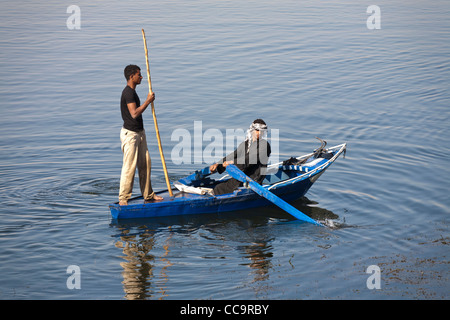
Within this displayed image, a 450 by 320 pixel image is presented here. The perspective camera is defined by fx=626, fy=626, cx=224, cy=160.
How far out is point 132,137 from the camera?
33.9 ft

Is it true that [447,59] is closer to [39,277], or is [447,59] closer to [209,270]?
[209,270]

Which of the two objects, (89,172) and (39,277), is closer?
(39,277)

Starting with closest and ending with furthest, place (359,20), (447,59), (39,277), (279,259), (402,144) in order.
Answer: (39,277)
(279,259)
(402,144)
(447,59)
(359,20)

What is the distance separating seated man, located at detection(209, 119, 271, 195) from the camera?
1123 centimetres

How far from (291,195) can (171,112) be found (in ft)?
21.6

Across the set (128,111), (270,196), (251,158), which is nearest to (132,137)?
(128,111)

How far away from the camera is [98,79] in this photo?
20.7m

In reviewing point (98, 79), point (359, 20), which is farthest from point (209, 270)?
point (359, 20)

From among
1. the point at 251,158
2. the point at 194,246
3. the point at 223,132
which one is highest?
the point at 223,132

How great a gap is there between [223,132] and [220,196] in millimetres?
5076

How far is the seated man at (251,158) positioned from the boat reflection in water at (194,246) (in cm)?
58

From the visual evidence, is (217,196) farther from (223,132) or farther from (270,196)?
(223,132)

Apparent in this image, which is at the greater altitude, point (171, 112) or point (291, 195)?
point (171, 112)
